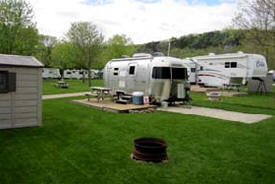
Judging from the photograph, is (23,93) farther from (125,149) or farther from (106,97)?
(106,97)

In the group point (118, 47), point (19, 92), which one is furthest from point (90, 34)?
point (19, 92)

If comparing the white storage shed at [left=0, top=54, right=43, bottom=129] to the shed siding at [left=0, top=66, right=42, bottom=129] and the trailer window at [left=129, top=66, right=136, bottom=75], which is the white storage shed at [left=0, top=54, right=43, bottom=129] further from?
the trailer window at [left=129, top=66, right=136, bottom=75]

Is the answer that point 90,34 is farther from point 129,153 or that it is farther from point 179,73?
point 129,153

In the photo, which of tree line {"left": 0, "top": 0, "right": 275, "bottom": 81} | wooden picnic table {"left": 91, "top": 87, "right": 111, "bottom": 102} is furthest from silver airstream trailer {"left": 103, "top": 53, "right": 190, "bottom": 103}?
tree line {"left": 0, "top": 0, "right": 275, "bottom": 81}

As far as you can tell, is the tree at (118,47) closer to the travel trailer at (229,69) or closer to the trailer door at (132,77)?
the travel trailer at (229,69)

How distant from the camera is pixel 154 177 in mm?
3758

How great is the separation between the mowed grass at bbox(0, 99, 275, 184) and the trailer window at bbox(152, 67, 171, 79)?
357 cm

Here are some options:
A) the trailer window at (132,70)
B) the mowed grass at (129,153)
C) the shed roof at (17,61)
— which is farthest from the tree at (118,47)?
the shed roof at (17,61)

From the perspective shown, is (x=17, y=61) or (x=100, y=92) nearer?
(x=17, y=61)

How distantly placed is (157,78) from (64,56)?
82.8ft

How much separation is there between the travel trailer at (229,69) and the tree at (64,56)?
14.1 meters

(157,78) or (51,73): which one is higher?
(51,73)

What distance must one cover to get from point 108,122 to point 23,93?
8.30 ft

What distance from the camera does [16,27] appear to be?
702 inches
